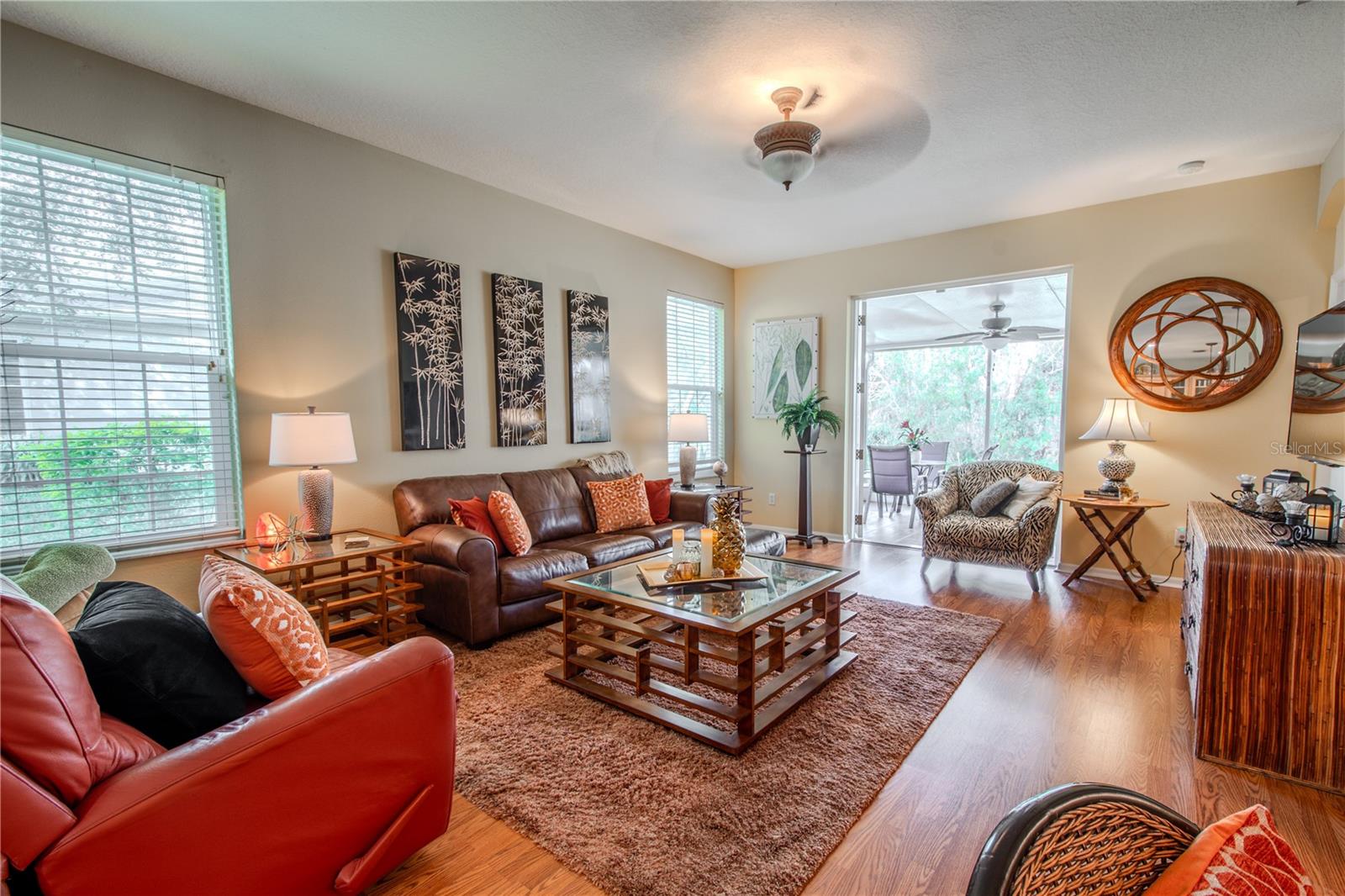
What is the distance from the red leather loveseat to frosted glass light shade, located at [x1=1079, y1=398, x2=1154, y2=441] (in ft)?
14.2

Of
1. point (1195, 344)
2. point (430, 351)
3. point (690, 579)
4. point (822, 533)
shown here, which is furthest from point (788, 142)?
point (822, 533)

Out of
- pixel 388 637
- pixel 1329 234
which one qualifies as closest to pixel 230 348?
pixel 388 637

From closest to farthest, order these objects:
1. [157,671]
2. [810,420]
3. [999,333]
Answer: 1. [157,671]
2. [810,420]
3. [999,333]

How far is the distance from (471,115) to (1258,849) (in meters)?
3.50

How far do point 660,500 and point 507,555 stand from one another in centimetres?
140

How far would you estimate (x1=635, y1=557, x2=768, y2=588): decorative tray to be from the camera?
2.56 m

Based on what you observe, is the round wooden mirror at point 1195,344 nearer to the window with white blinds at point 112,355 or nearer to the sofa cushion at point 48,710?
the sofa cushion at point 48,710

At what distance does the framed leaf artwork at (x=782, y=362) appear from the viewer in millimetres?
5613

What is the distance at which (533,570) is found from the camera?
10.2 ft

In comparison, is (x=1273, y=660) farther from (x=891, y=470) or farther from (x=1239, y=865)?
(x=891, y=470)

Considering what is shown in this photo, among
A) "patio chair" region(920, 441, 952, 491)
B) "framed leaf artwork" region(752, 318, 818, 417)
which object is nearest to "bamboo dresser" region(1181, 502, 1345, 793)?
"framed leaf artwork" region(752, 318, 818, 417)

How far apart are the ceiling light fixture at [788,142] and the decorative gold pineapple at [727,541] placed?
1.64m

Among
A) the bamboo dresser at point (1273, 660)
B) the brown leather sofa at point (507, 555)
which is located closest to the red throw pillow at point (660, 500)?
the brown leather sofa at point (507, 555)

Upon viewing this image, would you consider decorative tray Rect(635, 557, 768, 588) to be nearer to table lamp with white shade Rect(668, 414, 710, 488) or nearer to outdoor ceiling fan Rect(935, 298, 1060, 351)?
table lamp with white shade Rect(668, 414, 710, 488)
